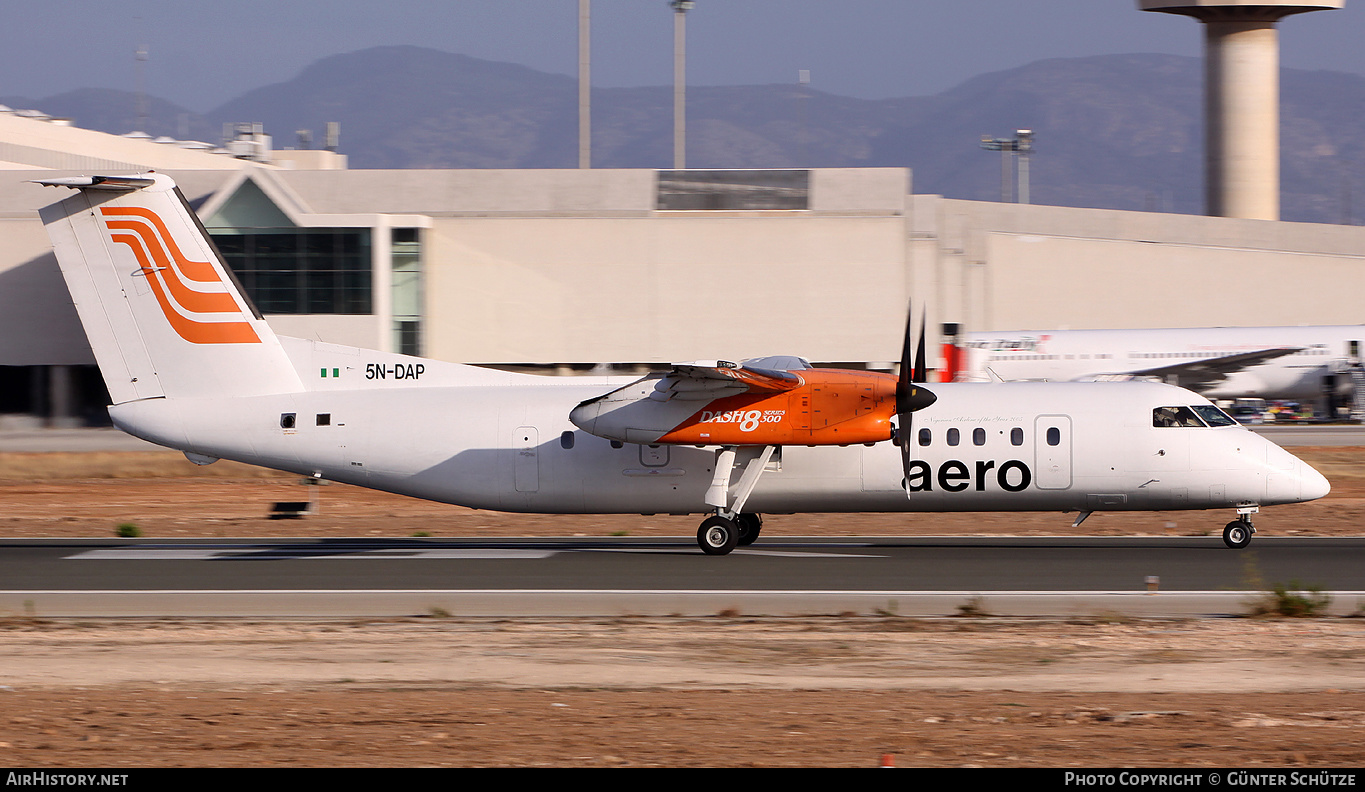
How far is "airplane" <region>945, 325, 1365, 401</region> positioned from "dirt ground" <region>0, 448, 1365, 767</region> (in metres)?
37.7

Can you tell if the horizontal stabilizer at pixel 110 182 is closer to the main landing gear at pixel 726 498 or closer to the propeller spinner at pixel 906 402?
the main landing gear at pixel 726 498

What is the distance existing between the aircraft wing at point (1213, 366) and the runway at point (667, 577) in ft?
95.2

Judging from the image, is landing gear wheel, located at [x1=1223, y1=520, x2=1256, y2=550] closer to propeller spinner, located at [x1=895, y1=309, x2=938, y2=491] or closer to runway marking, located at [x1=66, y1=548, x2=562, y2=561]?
propeller spinner, located at [x1=895, y1=309, x2=938, y2=491]

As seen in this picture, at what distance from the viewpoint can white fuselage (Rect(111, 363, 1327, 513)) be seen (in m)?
19.9

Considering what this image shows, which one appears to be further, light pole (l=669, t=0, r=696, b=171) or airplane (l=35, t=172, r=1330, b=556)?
light pole (l=669, t=0, r=696, b=171)

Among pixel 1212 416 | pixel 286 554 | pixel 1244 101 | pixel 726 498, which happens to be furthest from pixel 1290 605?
pixel 1244 101

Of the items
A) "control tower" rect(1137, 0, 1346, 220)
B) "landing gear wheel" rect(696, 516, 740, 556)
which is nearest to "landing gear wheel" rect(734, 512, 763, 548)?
"landing gear wheel" rect(696, 516, 740, 556)

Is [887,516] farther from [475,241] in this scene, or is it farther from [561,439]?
[475,241]

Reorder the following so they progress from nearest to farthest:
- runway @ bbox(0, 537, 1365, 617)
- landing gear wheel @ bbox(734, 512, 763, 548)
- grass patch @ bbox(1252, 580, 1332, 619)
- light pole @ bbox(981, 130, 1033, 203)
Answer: grass patch @ bbox(1252, 580, 1332, 619), runway @ bbox(0, 537, 1365, 617), landing gear wheel @ bbox(734, 512, 763, 548), light pole @ bbox(981, 130, 1033, 203)

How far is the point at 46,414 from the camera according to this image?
60719mm

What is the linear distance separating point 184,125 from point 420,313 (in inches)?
1663

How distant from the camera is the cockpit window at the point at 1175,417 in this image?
66.0 ft

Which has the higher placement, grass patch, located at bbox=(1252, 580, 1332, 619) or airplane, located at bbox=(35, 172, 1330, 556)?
airplane, located at bbox=(35, 172, 1330, 556)
